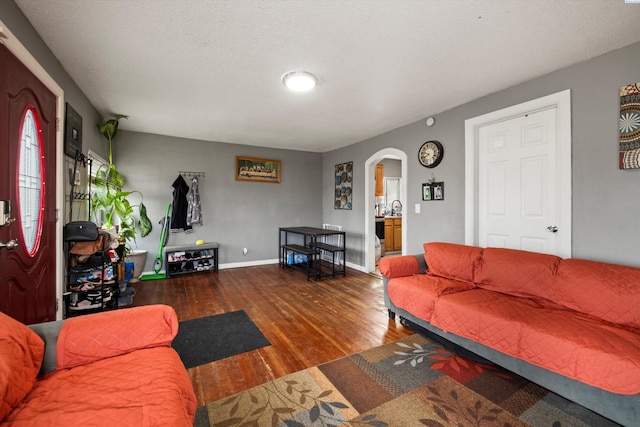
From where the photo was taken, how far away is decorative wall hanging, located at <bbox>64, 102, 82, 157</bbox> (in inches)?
94.6

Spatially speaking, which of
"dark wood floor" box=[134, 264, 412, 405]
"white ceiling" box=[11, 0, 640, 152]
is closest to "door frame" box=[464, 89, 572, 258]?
"white ceiling" box=[11, 0, 640, 152]

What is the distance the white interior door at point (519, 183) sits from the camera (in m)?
2.58

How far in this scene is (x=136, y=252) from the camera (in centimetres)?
423

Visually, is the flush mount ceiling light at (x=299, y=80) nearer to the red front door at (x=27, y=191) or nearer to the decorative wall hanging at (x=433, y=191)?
the red front door at (x=27, y=191)

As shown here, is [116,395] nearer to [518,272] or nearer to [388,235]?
[518,272]

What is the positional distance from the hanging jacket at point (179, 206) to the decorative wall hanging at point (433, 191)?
13.0 ft

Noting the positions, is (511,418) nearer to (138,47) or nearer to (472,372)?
(472,372)

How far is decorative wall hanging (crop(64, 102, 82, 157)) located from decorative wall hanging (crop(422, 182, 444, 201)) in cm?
396

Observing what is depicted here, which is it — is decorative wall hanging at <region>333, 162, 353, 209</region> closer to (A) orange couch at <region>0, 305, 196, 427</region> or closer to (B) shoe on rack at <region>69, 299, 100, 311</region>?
(B) shoe on rack at <region>69, 299, 100, 311</region>

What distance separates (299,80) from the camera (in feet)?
8.31

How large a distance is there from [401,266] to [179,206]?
12.7 feet

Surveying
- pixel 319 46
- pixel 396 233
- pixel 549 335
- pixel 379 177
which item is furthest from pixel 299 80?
pixel 396 233

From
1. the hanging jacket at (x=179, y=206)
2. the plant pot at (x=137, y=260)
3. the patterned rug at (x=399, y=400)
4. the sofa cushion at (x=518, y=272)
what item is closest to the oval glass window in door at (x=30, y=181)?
the patterned rug at (x=399, y=400)

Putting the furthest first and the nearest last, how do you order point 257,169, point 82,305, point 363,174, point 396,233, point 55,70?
point 396,233 < point 257,169 < point 363,174 < point 82,305 < point 55,70
